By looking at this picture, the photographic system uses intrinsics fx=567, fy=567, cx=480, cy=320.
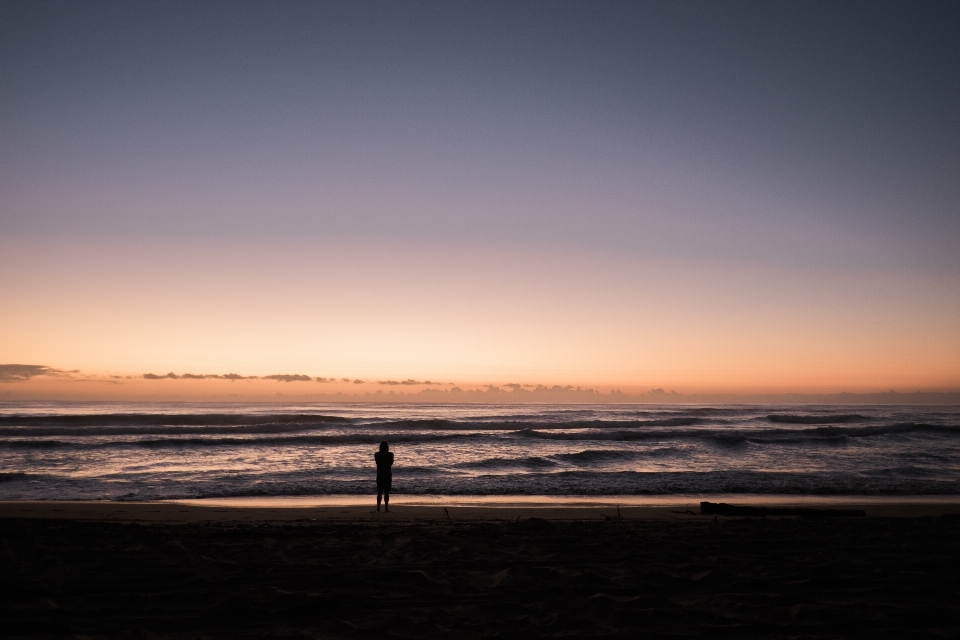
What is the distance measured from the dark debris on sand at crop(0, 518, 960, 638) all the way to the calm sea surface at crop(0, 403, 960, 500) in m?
7.54

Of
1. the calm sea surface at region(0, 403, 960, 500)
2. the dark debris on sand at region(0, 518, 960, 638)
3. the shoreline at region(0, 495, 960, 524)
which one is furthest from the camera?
the calm sea surface at region(0, 403, 960, 500)

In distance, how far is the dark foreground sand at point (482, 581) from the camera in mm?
4359

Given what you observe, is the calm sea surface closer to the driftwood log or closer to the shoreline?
the shoreline

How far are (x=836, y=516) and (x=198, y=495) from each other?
14059mm

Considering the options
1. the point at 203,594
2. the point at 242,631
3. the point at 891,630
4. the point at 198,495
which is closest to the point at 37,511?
the point at 198,495

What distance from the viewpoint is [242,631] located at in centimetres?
427

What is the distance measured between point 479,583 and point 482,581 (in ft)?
0.23

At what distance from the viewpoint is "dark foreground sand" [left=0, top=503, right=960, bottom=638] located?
4.36 m

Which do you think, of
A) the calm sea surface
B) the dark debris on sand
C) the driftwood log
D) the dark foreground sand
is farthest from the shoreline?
the dark debris on sand

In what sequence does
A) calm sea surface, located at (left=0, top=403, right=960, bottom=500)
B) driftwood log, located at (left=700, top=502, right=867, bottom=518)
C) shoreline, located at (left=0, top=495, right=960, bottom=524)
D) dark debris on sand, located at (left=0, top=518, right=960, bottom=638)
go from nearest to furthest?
1. dark debris on sand, located at (left=0, top=518, right=960, bottom=638)
2. driftwood log, located at (left=700, top=502, right=867, bottom=518)
3. shoreline, located at (left=0, top=495, right=960, bottom=524)
4. calm sea surface, located at (left=0, top=403, right=960, bottom=500)

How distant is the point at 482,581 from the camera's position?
18.1 feet

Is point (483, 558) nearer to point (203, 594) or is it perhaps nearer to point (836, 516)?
point (203, 594)

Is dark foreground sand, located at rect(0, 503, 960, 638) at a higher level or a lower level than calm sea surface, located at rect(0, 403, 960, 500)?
higher

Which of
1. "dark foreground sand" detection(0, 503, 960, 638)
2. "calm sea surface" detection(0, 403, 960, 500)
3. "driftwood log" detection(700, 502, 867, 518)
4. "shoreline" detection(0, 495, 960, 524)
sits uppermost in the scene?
"dark foreground sand" detection(0, 503, 960, 638)
